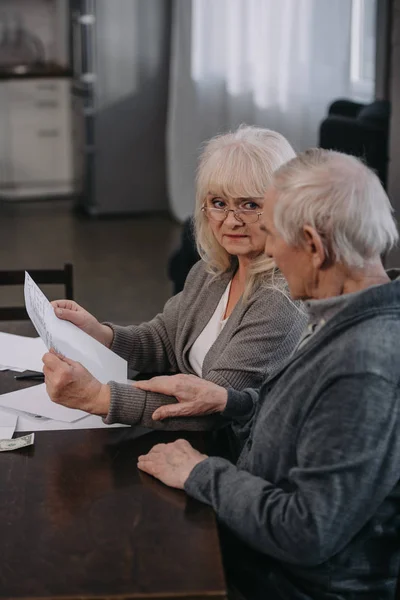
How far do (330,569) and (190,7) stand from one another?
5.98 m

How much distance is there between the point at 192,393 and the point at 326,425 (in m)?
0.47

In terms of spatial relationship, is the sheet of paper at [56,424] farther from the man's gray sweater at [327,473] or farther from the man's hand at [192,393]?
the man's gray sweater at [327,473]

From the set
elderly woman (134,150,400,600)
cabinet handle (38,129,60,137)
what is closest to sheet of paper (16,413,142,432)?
elderly woman (134,150,400,600)

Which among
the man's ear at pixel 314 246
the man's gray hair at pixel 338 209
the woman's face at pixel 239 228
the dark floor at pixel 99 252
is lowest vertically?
the dark floor at pixel 99 252

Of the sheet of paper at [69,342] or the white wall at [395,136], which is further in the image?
the white wall at [395,136]

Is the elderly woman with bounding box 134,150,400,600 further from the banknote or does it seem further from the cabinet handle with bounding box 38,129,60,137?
the cabinet handle with bounding box 38,129,60,137

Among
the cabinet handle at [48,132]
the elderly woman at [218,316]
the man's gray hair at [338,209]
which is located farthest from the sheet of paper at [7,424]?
the cabinet handle at [48,132]

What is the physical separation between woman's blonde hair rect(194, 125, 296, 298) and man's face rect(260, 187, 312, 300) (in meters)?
0.47

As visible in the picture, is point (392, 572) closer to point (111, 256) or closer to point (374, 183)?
point (374, 183)

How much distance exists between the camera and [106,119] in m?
7.29

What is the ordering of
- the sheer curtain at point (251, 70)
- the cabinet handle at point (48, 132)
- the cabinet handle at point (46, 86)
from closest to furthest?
1. the sheer curtain at point (251, 70)
2. the cabinet handle at point (46, 86)
3. the cabinet handle at point (48, 132)

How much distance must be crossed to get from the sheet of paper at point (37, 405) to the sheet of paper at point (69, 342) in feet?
0.30

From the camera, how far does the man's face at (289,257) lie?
140cm

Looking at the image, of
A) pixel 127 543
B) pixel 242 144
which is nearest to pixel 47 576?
pixel 127 543
